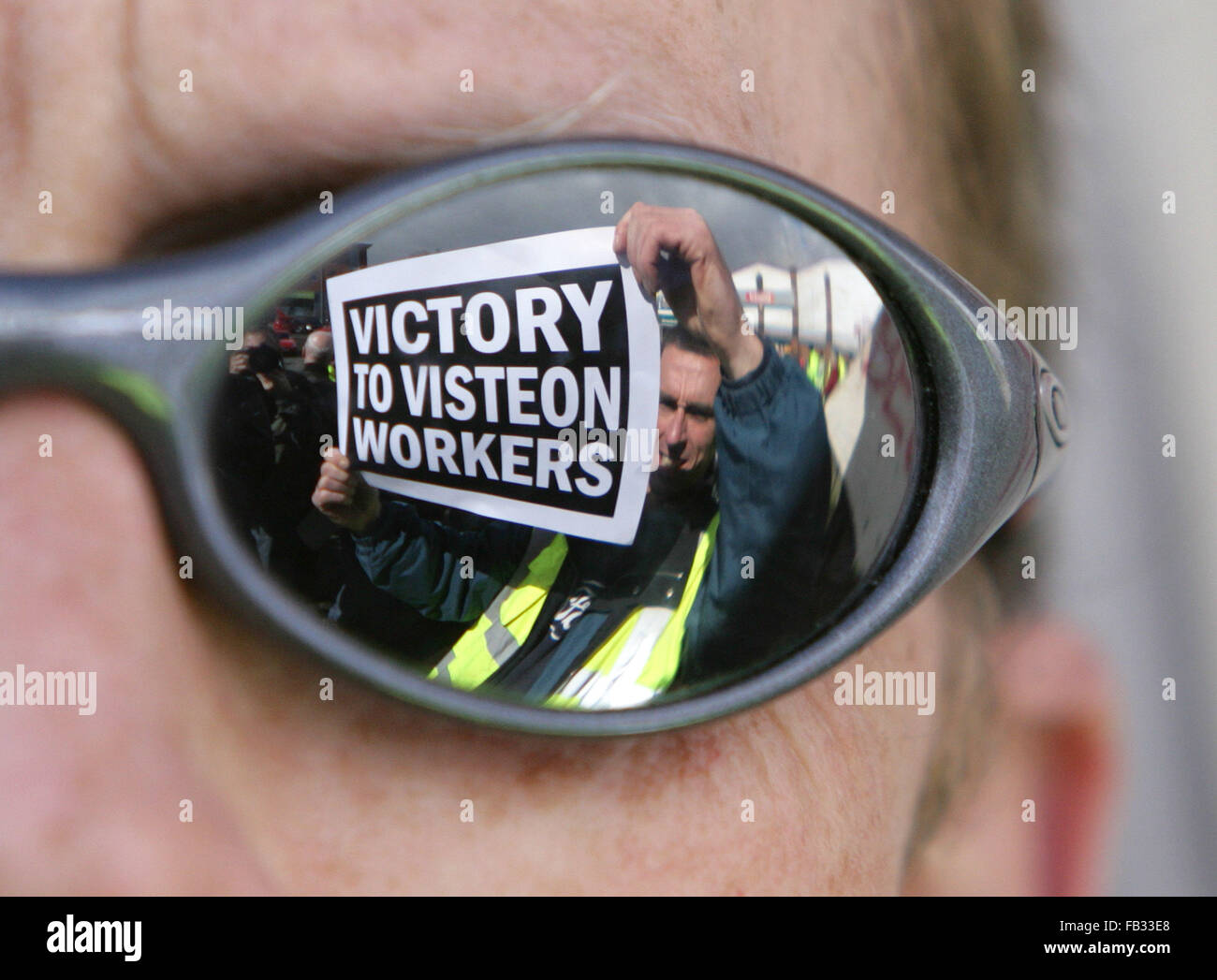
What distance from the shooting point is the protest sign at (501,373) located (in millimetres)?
514

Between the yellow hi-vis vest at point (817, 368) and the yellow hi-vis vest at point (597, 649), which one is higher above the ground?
the yellow hi-vis vest at point (817, 368)

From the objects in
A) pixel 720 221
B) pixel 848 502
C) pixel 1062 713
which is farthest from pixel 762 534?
pixel 1062 713

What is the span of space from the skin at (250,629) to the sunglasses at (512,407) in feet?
0.09

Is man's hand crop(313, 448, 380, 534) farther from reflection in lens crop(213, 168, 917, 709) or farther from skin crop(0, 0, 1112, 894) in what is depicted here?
skin crop(0, 0, 1112, 894)

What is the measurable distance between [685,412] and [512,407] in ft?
0.34

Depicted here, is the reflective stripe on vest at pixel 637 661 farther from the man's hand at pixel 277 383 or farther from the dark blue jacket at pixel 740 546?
the man's hand at pixel 277 383

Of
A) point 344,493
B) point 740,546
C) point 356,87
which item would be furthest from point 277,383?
point 740,546

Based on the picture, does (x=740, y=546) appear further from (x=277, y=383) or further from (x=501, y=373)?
(x=277, y=383)

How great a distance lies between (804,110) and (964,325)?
20cm

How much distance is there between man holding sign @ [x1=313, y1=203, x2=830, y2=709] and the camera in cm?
52

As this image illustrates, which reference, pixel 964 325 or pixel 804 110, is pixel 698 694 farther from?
pixel 804 110

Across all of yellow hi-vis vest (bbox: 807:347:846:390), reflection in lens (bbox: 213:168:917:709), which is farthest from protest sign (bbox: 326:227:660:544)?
yellow hi-vis vest (bbox: 807:347:846:390)

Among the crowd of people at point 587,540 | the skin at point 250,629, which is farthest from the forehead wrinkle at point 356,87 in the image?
the crowd of people at point 587,540

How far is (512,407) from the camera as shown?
519mm
